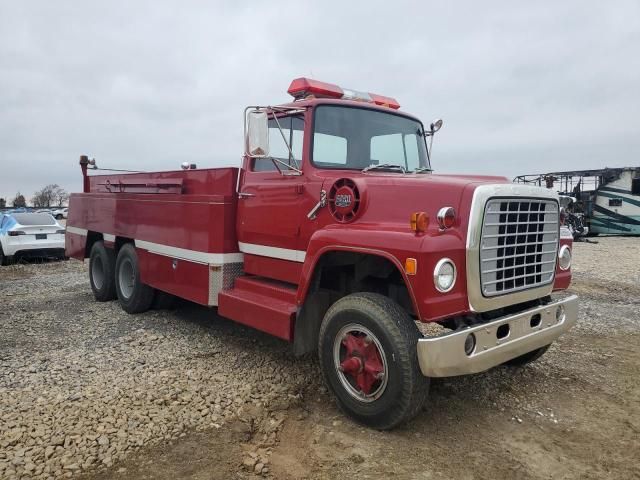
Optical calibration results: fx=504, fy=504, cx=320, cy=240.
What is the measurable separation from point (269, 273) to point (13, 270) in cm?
916

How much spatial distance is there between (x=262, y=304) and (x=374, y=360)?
130 centimetres

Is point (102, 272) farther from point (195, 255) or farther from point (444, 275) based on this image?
point (444, 275)

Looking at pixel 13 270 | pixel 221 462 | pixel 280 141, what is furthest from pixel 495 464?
pixel 13 270

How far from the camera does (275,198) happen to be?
4.56 metres

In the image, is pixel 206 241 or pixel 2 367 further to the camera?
pixel 206 241

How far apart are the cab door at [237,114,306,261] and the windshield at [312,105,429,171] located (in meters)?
0.21

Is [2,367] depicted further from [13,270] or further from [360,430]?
[13,270]

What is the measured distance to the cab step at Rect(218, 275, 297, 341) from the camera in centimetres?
416

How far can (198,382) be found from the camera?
14.4ft

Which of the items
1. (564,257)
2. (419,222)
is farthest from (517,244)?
(564,257)

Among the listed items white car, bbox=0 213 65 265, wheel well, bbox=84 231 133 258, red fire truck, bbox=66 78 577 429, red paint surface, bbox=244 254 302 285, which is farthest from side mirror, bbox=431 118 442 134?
white car, bbox=0 213 65 265

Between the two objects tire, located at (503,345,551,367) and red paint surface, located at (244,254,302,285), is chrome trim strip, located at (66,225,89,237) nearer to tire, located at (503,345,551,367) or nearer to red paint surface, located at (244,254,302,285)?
red paint surface, located at (244,254,302,285)

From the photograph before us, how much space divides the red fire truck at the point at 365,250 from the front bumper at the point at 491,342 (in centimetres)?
1

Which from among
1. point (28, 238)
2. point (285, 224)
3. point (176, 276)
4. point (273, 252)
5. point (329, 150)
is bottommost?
point (28, 238)
